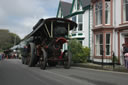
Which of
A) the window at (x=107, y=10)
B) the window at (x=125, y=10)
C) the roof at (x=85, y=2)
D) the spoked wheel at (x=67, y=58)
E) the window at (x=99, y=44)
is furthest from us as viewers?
the roof at (x=85, y=2)

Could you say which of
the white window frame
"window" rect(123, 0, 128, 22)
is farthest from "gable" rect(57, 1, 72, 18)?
"window" rect(123, 0, 128, 22)

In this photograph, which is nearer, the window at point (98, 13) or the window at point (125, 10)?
the window at point (125, 10)

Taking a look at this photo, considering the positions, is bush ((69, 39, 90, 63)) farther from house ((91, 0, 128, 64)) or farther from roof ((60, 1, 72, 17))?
roof ((60, 1, 72, 17))

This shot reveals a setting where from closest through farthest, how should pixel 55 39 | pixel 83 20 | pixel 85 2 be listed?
1. pixel 55 39
2. pixel 83 20
3. pixel 85 2

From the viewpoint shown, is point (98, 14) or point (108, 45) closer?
point (108, 45)

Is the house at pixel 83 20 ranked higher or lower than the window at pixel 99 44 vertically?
higher

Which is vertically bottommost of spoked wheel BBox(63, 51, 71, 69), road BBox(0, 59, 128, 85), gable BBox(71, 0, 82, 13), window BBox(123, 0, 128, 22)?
road BBox(0, 59, 128, 85)

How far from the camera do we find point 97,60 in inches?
633

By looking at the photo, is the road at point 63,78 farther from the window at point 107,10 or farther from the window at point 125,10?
the window at point 107,10

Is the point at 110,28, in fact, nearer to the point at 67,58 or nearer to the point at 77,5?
the point at 67,58

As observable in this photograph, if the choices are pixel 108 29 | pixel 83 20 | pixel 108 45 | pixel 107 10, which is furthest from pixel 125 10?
pixel 83 20

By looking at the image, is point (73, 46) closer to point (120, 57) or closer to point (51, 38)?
point (120, 57)

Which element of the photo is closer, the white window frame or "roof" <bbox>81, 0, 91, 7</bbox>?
the white window frame

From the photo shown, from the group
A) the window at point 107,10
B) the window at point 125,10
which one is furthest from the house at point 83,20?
the window at point 125,10
